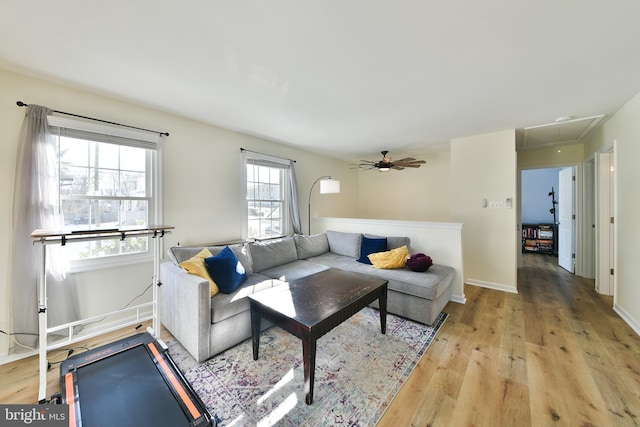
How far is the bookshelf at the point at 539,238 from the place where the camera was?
6160 millimetres

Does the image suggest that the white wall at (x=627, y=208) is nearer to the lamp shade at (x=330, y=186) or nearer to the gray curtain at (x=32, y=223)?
the lamp shade at (x=330, y=186)

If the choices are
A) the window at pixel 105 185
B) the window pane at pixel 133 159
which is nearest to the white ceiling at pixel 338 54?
the window at pixel 105 185

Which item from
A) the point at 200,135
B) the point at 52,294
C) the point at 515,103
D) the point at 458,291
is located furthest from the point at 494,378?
the point at 200,135

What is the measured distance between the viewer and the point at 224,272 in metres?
2.38

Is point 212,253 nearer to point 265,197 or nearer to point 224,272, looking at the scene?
point 224,272

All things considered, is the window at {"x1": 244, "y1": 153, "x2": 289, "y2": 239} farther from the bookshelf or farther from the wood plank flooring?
the bookshelf

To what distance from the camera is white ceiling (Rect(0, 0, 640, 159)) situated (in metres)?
1.40

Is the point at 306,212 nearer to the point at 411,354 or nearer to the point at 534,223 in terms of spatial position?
the point at 411,354

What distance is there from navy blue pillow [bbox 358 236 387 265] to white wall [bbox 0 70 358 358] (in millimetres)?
1970

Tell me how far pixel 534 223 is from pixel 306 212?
6730 mm

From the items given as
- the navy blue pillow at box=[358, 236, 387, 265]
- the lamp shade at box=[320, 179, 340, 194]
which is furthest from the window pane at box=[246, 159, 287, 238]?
the navy blue pillow at box=[358, 236, 387, 265]

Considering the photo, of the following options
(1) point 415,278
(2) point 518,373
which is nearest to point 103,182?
(1) point 415,278

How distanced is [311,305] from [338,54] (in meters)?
1.99

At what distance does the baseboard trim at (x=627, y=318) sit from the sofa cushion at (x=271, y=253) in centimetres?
391
